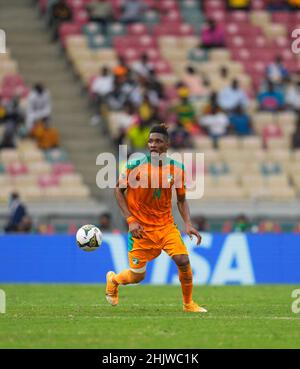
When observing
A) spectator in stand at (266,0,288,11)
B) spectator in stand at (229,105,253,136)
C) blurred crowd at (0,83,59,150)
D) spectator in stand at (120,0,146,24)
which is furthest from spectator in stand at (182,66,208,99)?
spectator in stand at (266,0,288,11)

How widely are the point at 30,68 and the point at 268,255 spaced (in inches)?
448

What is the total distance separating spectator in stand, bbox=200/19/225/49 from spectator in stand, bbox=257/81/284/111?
2.72 metres

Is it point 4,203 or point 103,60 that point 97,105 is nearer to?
point 103,60

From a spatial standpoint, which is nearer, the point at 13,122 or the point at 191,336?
the point at 191,336

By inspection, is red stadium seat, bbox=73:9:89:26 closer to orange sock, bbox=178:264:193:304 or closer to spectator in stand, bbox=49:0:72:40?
spectator in stand, bbox=49:0:72:40

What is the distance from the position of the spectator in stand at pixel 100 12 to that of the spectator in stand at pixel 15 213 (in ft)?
32.0

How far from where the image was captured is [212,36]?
37.1 meters

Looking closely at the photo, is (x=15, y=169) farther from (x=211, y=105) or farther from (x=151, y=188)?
(x=151, y=188)

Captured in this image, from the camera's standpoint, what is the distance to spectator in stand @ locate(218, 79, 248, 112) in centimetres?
3416

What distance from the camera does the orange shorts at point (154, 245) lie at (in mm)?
16516

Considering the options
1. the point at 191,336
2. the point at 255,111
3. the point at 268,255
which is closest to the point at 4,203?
the point at 268,255

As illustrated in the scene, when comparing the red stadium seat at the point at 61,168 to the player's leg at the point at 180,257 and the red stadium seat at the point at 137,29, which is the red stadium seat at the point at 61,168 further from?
the player's leg at the point at 180,257

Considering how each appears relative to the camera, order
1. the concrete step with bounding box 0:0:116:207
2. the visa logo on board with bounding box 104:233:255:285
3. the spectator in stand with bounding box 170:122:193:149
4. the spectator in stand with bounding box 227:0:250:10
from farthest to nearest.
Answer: the spectator in stand with bounding box 227:0:250:10 < the concrete step with bounding box 0:0:116:207 < the spectator in stand with bounding box 170:122:193:149 < the visa logo on board with bounding box 104:233:255:285

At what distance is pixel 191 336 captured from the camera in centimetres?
1371
